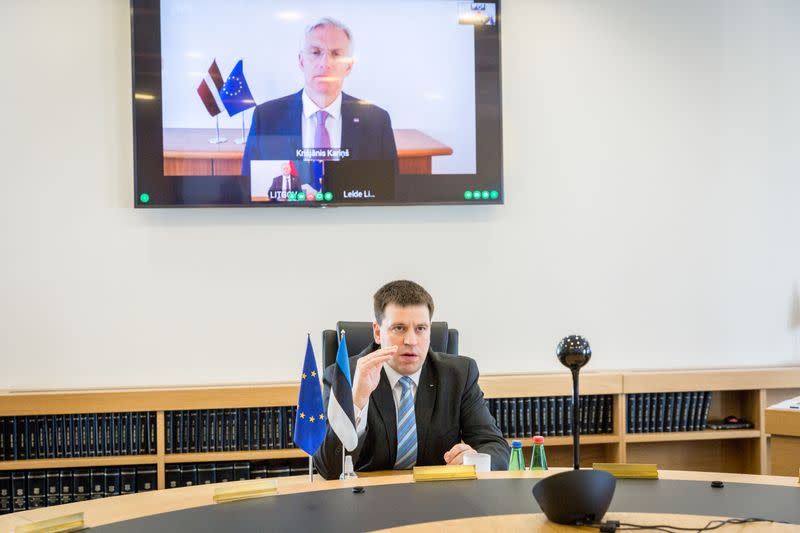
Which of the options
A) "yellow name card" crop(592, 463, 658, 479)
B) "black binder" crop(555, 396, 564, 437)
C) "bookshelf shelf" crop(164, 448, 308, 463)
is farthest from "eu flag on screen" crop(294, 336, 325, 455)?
"black binder" crop(555, 396, 564, 437)

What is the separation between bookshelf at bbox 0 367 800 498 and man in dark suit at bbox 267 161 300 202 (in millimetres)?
880

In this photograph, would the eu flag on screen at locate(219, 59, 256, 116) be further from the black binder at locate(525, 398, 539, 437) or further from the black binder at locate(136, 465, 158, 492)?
the black binder at locate(525, 398, 539, 437)

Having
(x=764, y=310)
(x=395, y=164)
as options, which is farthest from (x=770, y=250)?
(x=395, y=164)

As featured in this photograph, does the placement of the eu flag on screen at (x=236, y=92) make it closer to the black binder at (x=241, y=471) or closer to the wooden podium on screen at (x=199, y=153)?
the wooden podium on screen at (x=199, y=153)

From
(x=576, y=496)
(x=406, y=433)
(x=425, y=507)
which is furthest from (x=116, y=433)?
(x=576, y=496)

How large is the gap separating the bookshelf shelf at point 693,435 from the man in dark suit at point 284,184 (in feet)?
6.49

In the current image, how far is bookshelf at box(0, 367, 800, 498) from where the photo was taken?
3764 millimetres

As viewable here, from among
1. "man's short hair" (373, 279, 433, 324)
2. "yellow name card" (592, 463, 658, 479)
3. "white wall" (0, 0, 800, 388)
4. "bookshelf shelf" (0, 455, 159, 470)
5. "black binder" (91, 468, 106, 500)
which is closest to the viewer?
"yellow name card" (592, 463, 658, 479)

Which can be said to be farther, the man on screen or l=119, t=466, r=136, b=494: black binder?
the man on screen

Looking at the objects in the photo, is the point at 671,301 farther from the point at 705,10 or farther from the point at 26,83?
the point at 26,83

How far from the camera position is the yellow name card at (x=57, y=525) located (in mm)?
1728

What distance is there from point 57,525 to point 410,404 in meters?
1.32

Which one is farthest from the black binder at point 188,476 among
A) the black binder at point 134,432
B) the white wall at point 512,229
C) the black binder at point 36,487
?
the black binder at point 36,487

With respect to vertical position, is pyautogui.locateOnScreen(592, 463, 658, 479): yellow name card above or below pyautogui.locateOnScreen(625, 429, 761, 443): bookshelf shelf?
above
